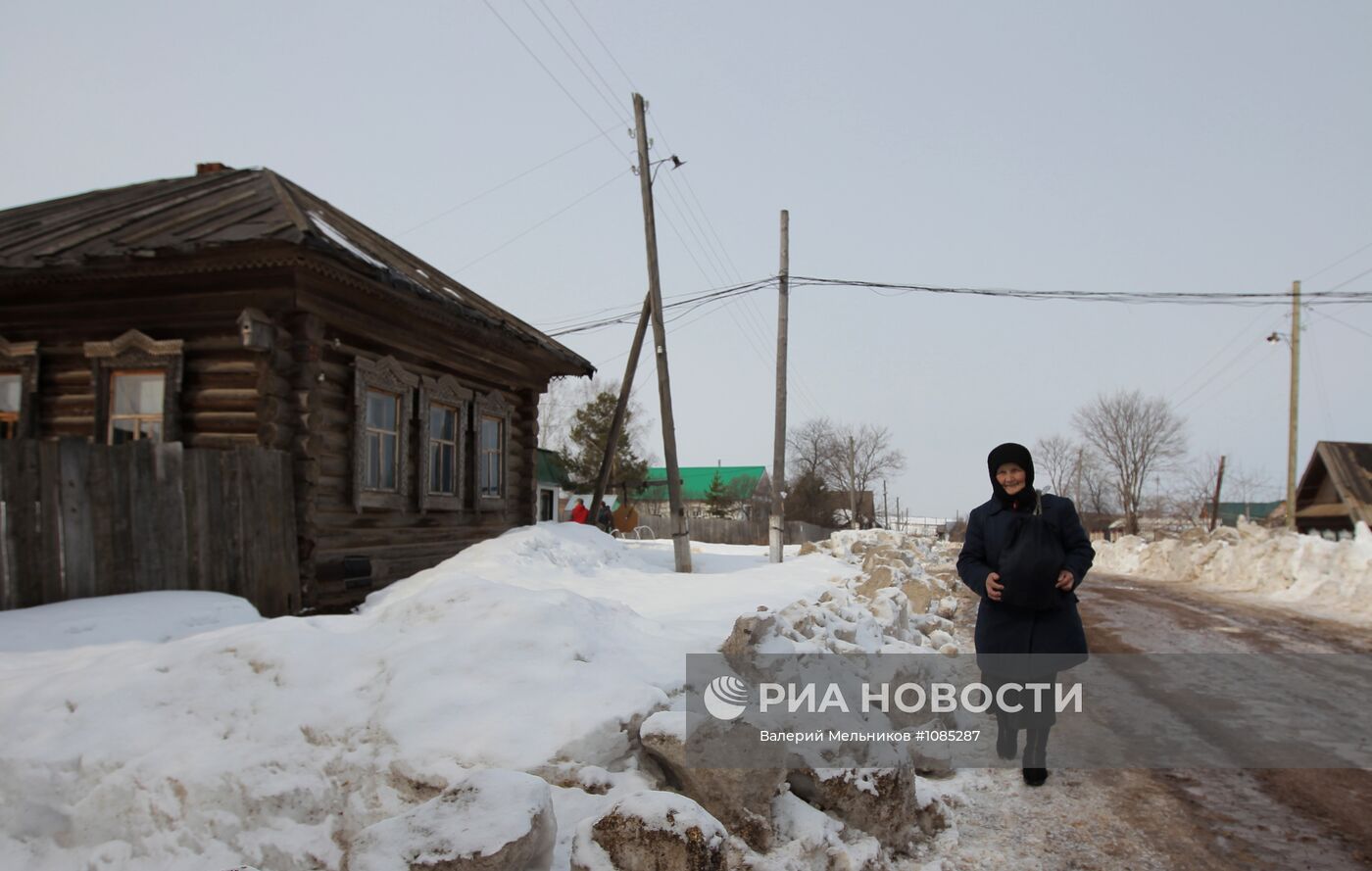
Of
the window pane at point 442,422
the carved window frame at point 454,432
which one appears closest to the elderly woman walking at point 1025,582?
the carved window frame at point 454,432

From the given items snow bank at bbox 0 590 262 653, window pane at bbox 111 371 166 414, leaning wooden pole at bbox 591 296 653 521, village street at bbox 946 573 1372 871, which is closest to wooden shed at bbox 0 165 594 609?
window pane at bbox 111 371 166 414

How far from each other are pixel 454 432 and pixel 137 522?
528cm

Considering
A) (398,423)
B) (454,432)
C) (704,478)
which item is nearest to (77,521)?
(398,423)

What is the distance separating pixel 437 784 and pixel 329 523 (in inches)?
235

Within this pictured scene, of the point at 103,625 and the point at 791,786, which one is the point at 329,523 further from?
the point at 791,786

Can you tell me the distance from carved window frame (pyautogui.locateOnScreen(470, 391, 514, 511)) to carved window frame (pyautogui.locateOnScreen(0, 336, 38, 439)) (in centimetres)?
501

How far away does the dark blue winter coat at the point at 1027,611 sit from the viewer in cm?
439

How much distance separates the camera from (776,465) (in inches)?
673

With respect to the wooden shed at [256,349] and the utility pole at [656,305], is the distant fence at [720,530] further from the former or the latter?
the wooden shed at [256,349]

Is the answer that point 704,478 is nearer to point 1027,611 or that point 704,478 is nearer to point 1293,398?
point 1293,398

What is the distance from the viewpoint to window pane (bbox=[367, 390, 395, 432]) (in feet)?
32.5

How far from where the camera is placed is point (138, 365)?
29.3ft

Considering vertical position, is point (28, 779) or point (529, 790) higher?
point (529, 790)

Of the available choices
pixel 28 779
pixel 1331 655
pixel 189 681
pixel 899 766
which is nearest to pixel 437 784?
pixel 189 681
